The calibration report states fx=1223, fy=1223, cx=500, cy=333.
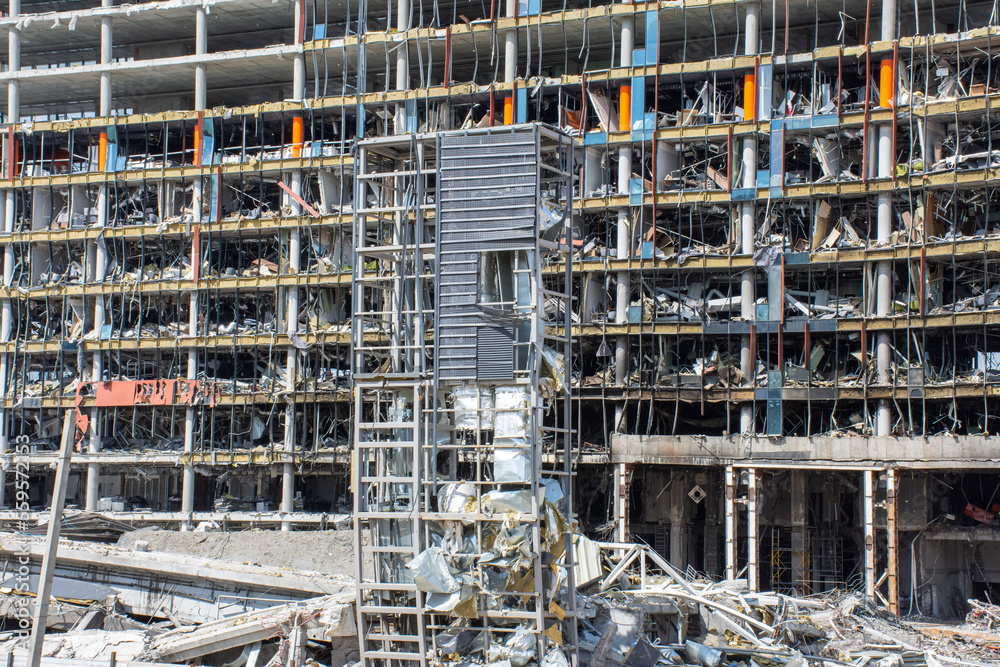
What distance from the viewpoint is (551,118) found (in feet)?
173

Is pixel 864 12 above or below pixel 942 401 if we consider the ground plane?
above

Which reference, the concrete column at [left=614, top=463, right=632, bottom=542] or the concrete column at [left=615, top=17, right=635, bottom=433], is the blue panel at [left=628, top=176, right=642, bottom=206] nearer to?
the concrete column at [left=615, top=17, right=635, bottom=433]

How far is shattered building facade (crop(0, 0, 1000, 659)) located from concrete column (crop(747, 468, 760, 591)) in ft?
0.38

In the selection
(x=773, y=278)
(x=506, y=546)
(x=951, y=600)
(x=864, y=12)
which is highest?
(x=864, y=12)

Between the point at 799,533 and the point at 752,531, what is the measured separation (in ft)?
12.7

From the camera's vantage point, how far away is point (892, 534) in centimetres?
4197

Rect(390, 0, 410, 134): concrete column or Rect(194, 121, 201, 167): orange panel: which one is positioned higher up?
Rect(390, 0, 410, 134): concrete column

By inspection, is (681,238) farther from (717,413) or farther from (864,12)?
(864,12)

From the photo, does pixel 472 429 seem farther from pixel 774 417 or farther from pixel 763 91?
pixel 763 91

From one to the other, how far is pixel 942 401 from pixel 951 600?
Answer: 7.48 m

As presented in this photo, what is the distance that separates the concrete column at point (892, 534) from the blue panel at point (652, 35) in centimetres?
1866

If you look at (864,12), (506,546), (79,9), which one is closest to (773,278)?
(864,12)

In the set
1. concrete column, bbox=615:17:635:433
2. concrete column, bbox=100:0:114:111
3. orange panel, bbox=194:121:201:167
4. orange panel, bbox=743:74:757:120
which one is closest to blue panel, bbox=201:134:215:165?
orange panel, bbox=194:121:201:167

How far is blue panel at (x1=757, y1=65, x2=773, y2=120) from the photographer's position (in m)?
47.6
